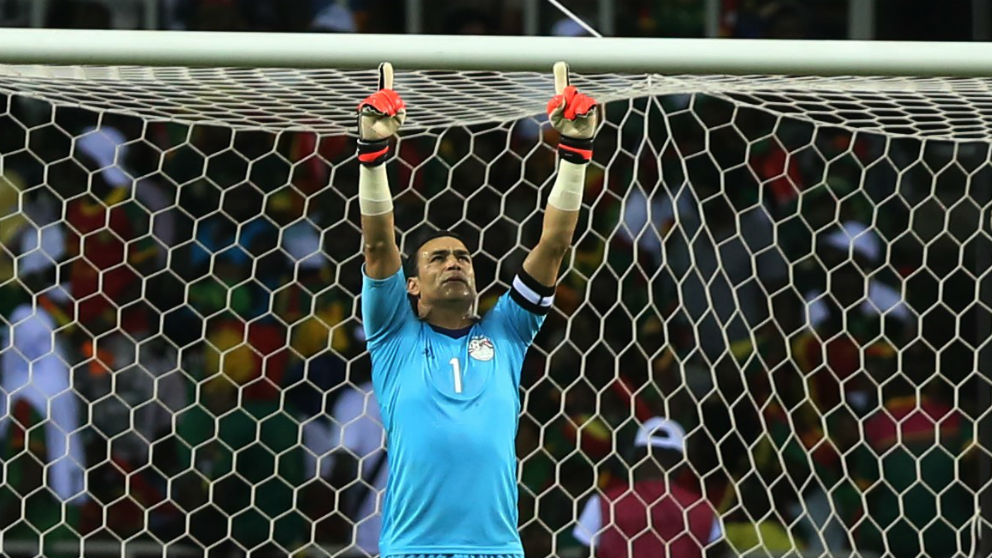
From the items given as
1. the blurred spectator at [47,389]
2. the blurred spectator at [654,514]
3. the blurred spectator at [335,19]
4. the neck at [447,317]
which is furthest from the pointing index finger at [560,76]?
the blurred spectator at [335,19]

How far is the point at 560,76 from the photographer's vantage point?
346 centimetres

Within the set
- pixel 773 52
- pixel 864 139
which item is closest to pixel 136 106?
pixel 773 52

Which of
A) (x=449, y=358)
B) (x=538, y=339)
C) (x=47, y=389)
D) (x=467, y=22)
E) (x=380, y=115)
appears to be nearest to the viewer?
(x=380, y=115)

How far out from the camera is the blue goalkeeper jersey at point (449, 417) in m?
3.44

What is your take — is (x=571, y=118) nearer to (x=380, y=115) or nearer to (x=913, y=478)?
(x=380, y=115)

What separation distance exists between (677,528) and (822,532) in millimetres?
614

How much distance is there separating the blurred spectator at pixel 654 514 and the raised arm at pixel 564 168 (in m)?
1.42

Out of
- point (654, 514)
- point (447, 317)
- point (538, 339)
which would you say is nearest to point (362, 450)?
point (538, 339)

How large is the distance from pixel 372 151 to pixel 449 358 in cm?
50

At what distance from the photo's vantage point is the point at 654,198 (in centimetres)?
551

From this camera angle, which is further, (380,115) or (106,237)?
(106,237)

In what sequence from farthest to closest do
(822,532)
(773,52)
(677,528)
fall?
(822,532)
(677,528)
(773,52)

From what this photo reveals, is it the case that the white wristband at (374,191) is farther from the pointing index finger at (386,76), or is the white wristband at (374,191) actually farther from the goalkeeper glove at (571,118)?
the goalkeeper glove at (571,118)

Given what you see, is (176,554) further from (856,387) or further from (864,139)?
(864,139)
